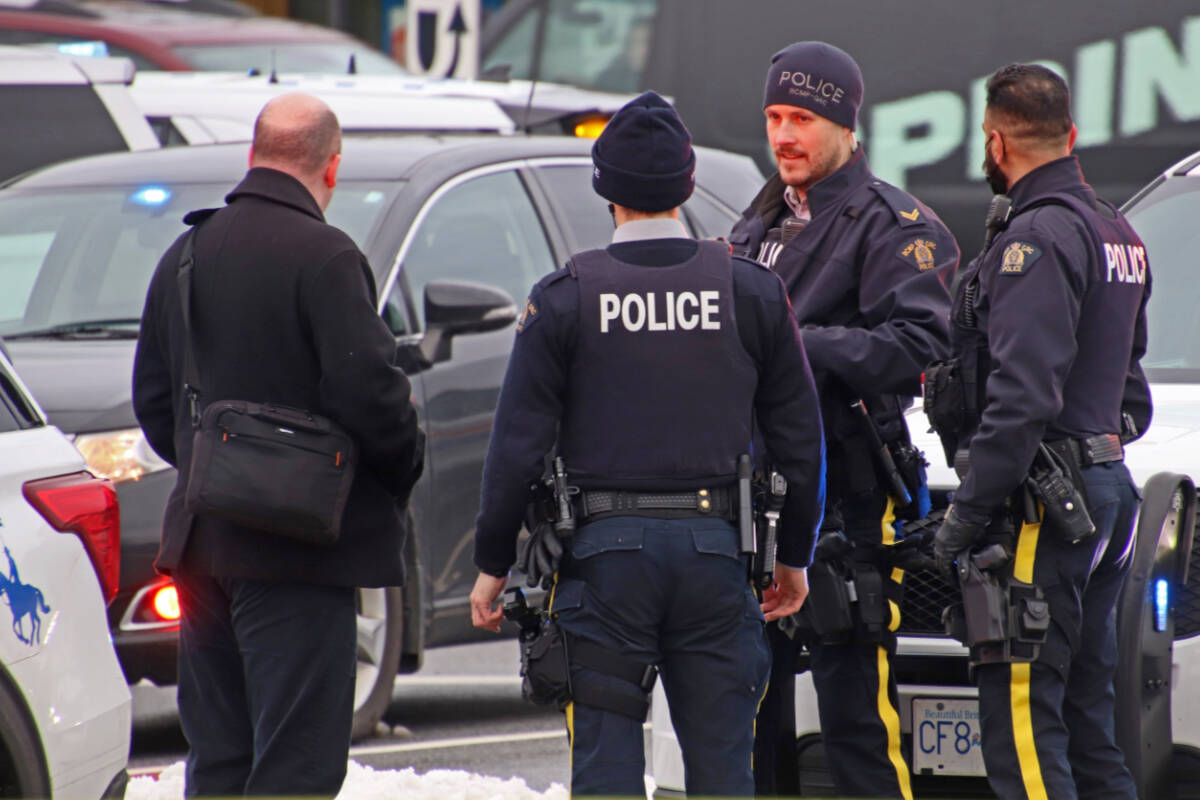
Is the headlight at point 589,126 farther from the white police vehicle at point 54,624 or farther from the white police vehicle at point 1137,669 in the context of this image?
the white police vehicle at point 54,624

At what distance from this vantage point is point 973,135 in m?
12.9

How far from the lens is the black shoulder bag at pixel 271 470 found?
424 centimetres

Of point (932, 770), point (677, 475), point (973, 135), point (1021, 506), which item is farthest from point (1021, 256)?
point (973, 135)

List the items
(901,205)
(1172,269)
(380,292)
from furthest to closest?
(380,292)
(1172,269)
(901,205)

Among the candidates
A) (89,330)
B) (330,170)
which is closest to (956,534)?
(330,170)

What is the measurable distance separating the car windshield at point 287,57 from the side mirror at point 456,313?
554cm

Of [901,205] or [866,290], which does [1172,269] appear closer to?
[901,205]

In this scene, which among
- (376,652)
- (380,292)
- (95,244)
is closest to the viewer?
(376,652)

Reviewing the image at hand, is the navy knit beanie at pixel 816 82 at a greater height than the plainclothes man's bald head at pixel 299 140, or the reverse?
the navy knit beanie at pixel 816 82

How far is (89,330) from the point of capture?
678 cm

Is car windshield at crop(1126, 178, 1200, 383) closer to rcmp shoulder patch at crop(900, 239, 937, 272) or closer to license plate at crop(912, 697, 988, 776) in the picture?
rcmp shoulder patch at crop(900, 239, 937, 272)

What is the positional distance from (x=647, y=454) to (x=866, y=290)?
3.51 feet

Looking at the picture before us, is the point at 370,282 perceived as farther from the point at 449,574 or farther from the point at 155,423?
the point at 449,574

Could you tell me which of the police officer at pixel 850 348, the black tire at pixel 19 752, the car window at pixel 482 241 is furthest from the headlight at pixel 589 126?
the black tire at pixel 19 752
